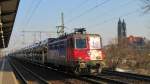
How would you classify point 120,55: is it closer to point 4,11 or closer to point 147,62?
point 147,62

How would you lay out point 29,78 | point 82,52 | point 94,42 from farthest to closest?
point 29,78
point 94,42
point 82,52

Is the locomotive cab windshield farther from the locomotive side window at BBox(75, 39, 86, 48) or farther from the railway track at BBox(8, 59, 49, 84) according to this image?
the railway track at BBox(8, 59, 49, 84)

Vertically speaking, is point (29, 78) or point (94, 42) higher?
point (94, 42)

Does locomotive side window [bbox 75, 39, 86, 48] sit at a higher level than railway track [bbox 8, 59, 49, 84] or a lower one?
higher

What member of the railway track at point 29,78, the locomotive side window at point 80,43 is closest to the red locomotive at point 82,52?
the locomotive side window at point 80,43

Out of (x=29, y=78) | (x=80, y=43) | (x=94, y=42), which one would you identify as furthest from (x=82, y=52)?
(x=29, y=78)

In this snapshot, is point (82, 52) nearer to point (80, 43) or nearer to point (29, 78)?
point (80, 43)

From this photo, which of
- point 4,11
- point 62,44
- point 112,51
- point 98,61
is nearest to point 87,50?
point 98,61

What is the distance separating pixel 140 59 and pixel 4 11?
1468 cm

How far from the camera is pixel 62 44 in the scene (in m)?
26.0

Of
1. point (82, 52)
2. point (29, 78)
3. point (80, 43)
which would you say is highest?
point (80, 43)

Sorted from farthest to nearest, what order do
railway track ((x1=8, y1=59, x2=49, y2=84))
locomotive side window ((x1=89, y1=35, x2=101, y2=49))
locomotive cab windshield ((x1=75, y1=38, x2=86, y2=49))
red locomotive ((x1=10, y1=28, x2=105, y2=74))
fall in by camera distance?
locomotive side window ((x1=89, y1=35, x2=101, y2=49)), locomotive cab windshield ((x1=75, y1=38, x2=86, y2=49)), red locomotive ((x1=10, y1=28, x2=105, y2=74)), railway track ((x1=8, y1=59, x2=49, y2=84))

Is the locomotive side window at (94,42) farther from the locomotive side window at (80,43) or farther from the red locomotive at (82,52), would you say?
the locomotive side window at (80,43)

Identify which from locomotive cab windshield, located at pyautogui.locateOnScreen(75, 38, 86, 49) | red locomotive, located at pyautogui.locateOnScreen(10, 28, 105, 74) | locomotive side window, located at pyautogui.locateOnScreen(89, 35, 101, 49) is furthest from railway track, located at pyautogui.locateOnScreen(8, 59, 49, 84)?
locomotive side window, located at pyautogui.locateOnScreen(89, 35, 101, 49)
